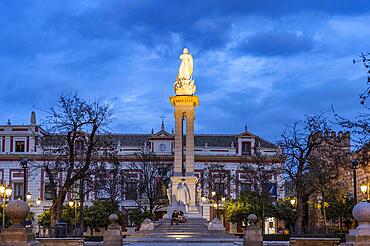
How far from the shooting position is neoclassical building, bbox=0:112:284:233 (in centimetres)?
8088

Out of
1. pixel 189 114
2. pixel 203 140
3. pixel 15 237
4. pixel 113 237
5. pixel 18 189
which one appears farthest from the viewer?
pixel 203 140

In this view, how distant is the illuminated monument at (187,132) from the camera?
54656 millimetres

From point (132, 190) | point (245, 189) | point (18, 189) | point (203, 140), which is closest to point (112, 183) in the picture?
point (132, 190)

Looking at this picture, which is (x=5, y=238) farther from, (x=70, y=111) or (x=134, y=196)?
(x=134, y=196)

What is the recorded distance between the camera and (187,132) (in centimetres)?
5722

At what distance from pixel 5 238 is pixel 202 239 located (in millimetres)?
22762

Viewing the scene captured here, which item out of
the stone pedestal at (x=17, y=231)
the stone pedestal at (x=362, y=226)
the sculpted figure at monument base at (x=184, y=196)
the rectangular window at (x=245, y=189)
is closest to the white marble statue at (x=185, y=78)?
the sculpted figure at monument base at (x=184, y=196)

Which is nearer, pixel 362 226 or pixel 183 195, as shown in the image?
pixel 362 226

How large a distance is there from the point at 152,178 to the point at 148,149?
652 cm

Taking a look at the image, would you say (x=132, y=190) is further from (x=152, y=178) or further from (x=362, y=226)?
(x=362, y=226)

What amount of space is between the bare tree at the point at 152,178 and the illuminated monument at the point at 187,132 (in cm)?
2029

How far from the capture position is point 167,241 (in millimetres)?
40531

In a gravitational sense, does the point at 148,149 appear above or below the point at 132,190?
above

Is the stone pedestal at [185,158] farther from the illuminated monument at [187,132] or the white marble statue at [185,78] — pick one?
the white marble statue at [185,78]
